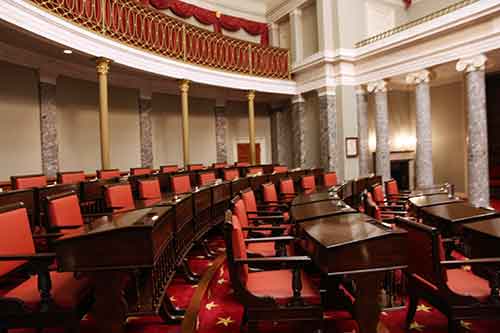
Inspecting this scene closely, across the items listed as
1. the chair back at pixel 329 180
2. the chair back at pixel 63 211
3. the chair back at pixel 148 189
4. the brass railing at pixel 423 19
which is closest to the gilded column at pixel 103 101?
the chair back at pixel 148 189

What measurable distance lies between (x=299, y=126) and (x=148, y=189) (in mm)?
8188

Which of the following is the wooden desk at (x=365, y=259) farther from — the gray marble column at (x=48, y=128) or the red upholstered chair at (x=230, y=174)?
the gray marble column at (x=48, y=128)

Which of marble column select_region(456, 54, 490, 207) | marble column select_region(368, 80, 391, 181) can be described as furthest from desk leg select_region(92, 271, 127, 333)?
marble column select_region(368, 80, 391, 181)

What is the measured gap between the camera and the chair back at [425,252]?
2025mm

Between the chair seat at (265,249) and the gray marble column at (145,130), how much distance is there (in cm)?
785

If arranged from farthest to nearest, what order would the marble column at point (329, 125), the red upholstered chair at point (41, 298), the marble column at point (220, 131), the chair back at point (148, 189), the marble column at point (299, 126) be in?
→ 1. the marble column at point (220, 131)
2. the marble column at point (299, 126)
3. the marble column at point (329, 125)
4. the chair back at point (148, 189)
5. the red upholstered chair at point (41, 298)

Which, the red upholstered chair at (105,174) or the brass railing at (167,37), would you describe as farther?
the brass railing at (167,37)

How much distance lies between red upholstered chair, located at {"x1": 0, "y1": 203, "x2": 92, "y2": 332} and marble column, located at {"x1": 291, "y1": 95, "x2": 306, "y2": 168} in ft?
34.6

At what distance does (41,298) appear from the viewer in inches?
69.9

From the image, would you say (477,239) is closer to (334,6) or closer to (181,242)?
(181,242)

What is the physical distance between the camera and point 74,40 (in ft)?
19.7

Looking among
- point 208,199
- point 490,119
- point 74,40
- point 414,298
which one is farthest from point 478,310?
point 490,119

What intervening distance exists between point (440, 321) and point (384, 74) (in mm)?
8336

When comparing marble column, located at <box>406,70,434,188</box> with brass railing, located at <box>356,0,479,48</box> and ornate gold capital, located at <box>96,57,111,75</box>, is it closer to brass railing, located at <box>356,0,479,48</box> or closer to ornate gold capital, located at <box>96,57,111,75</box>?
brass railing, located at <box>356,0,479,48</box>
